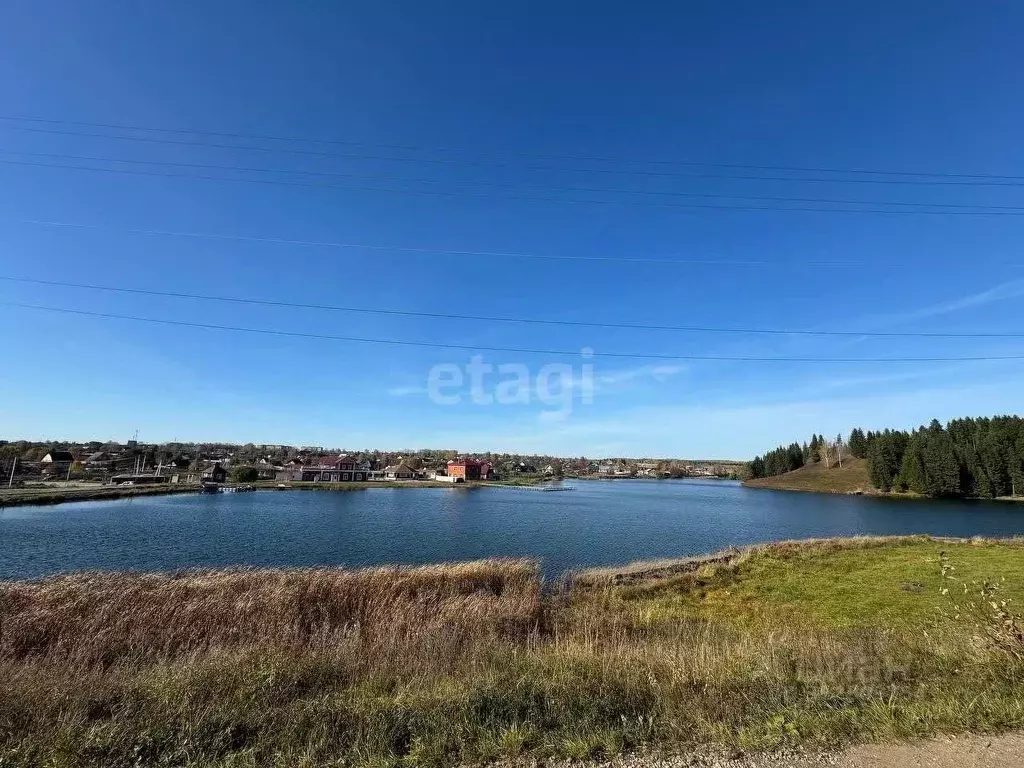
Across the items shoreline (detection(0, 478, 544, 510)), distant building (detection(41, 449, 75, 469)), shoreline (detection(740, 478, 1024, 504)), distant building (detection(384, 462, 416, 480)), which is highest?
distant building (detection(41, 449, 75, 469))

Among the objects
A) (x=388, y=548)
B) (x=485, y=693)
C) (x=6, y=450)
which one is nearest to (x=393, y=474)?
(x=6, y=450)

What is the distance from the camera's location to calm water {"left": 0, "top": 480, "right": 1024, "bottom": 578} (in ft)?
108

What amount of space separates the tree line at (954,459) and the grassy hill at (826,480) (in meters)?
8.18

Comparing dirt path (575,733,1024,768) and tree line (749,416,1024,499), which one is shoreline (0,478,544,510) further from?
tree line (749,416,1024,499)

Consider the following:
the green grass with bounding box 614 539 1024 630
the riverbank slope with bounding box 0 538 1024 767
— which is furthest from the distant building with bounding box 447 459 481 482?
the riverbank slope with bounding box 0 538 1024 767

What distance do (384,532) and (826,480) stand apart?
463ft

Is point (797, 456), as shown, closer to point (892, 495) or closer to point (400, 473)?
point (892, 495)

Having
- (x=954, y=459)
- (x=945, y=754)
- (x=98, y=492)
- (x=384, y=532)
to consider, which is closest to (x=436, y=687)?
(x=945, y=754)

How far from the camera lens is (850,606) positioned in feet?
57.0

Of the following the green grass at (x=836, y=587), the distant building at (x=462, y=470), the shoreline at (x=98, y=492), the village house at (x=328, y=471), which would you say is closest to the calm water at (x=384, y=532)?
the shoreline at (x=98, y=492)

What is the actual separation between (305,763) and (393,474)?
167380mm

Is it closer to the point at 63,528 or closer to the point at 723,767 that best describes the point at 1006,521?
the point at 723,767

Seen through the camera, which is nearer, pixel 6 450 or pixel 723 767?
pixel 723 767

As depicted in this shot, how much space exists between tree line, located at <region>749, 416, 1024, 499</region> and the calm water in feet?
93.6
